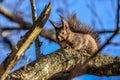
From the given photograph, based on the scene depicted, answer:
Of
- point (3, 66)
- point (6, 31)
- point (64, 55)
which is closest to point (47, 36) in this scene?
point (6, 31)

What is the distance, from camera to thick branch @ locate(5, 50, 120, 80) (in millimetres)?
2221

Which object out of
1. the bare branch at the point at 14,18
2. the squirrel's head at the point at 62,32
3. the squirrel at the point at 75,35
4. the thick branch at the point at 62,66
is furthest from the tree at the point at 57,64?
the bare branch at the point at 14,18

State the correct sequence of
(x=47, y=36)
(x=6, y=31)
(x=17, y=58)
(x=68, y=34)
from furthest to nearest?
(x=47, y=36) → (x=6, y=31) → (x=68, y=34) → (x=17, y=58)

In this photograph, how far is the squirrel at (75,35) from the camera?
3.25 meters

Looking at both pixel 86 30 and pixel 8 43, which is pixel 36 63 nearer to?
pixel 86 30

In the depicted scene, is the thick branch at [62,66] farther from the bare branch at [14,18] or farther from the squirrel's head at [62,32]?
the bare branch at [14,18]

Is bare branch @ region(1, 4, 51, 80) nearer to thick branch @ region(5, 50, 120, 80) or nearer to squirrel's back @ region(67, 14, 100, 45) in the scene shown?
thick branch @ region(5, 50, 120, 80)

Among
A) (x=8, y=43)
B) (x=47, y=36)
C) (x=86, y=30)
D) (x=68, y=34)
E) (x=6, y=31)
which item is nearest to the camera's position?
(x=86, y=30)

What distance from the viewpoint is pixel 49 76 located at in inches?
90.4

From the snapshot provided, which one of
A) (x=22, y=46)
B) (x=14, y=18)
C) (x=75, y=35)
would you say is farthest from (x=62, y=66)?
(x=14, y=18)

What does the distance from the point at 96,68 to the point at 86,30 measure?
1.17 m

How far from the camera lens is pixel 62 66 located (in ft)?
7.70

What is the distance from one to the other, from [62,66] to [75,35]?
1.44 m

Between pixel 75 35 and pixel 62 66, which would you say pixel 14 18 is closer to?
pixel 75 35
